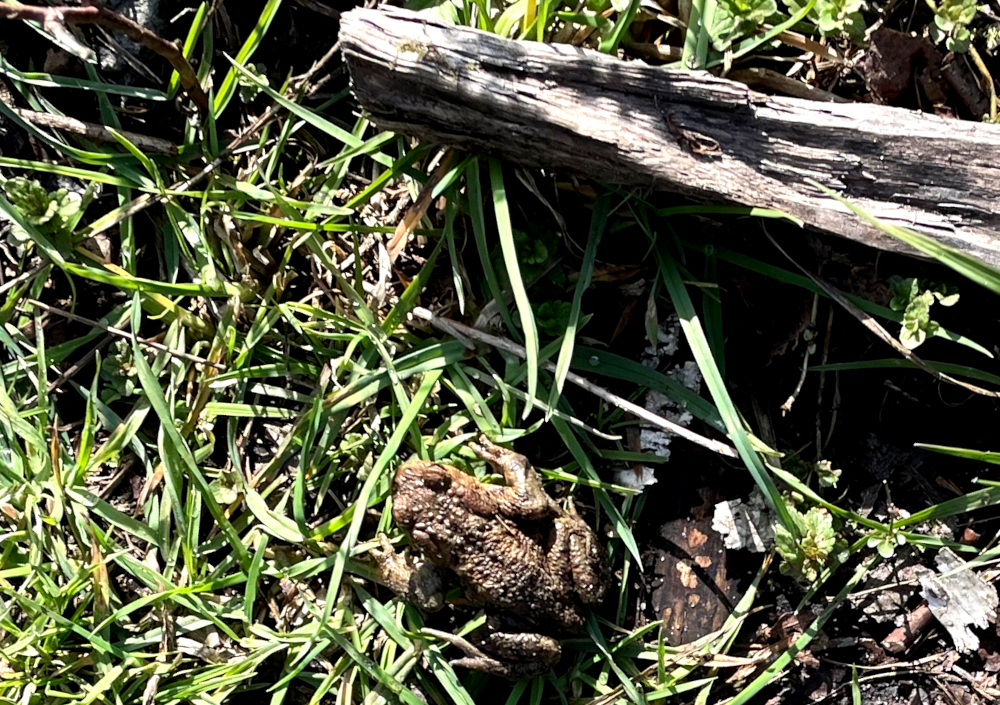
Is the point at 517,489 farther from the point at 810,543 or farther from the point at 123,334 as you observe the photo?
the point at 123,334

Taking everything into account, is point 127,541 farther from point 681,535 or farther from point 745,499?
point 745,499

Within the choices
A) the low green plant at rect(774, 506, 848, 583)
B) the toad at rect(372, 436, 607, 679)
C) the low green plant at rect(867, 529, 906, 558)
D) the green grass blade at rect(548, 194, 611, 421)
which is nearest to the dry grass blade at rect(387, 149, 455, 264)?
the green grass blade at rect(548, 194, 611, 421)

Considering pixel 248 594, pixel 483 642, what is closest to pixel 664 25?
pixel 483 642

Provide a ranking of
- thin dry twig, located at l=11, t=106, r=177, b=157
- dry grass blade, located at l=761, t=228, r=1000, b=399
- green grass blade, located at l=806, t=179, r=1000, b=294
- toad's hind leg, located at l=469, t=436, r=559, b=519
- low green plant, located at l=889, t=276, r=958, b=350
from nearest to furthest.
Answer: green grass blade, located at l=806, t=179, r=1000, b=294
low green plant, located at l=889, t=276, r=958, b=350
dry grass blade, located at l=761, t=228, r=1000, b=399
toad's hind leg, located at l=469, t=436, r=559, b=519
thin dry twig, located at l=11, t=106, r=177, b=157

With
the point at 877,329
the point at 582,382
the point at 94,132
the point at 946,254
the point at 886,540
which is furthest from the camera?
the point at 94,132

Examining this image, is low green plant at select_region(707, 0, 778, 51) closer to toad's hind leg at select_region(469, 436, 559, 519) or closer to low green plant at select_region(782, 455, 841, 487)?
low green plant at select_region(782, 455, 841, 487)

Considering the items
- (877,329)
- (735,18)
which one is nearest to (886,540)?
(877,329)

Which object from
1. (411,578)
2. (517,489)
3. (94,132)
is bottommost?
(411,578)

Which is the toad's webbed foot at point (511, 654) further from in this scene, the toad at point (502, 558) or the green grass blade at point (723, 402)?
the green grass blade at point (723, 402)
